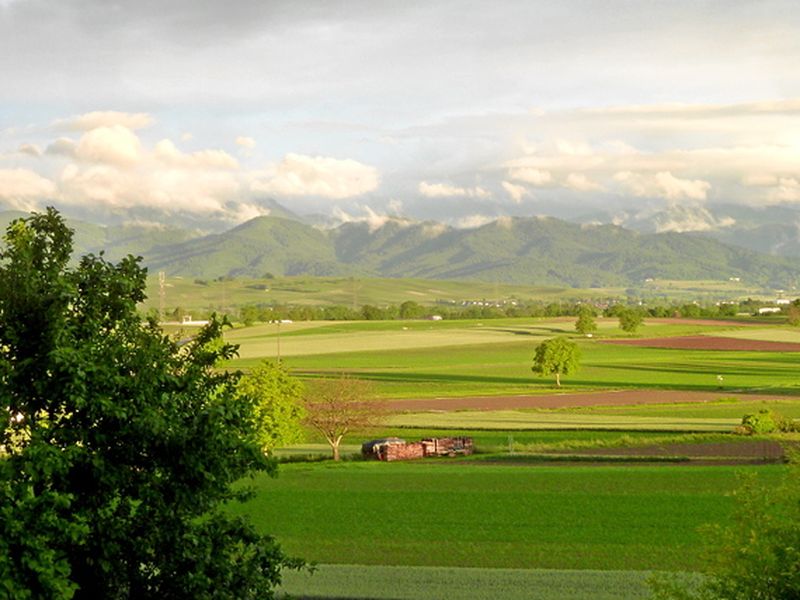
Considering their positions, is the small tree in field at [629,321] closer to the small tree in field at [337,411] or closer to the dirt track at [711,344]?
the dirt track at [711,344]

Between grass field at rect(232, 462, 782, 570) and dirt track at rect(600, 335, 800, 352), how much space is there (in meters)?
103

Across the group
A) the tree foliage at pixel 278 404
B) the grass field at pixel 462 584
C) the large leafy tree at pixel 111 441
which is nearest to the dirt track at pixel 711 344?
the tree foliage at pixel 278 404

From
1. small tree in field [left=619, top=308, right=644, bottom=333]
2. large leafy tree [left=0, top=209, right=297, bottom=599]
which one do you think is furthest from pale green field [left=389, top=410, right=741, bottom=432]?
small tree in field [left=619, top=308, right=644, bottom=333]

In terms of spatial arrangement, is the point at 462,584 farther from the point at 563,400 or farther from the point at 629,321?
the point at 629,321

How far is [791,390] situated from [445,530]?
74.5 metres

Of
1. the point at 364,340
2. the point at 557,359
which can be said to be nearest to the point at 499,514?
the point at 557,359

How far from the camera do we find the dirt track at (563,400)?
90375mm

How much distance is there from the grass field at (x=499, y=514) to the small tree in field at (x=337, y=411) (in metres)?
11.1

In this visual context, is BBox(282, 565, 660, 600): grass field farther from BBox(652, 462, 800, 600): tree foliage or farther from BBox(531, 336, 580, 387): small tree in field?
BBox(531, 336, 580, 387): small tree in field

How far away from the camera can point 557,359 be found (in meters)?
112

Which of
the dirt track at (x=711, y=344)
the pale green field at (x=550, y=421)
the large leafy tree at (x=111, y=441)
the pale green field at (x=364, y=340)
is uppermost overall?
the large leafy tree at (x=111, y=441)

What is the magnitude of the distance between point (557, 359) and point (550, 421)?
1320 inches

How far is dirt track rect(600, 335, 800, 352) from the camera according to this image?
5955 inches

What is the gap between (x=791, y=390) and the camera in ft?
336
